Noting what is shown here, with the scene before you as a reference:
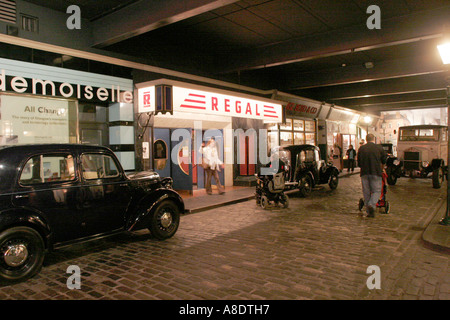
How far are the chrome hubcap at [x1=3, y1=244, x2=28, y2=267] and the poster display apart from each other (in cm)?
380

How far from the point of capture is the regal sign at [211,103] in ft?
31.5

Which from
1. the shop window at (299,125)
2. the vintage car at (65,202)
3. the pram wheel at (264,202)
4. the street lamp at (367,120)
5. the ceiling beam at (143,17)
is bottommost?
the pram wheel at (264,202)

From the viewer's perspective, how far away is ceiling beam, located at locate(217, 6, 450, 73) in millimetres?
8906

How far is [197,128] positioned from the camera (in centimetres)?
1280

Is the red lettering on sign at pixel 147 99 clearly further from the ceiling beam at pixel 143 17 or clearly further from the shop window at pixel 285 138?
the shop window at pixel 285 138

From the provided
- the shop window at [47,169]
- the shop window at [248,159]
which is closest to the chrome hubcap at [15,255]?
the shop window at [47,169]

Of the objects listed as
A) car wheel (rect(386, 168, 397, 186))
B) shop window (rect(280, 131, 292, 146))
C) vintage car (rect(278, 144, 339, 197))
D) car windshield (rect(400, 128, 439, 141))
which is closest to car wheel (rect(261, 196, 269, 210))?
vintage car (rect(278, 144, 339, 197))

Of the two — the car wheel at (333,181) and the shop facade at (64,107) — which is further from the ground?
the shop facade at (64,107)

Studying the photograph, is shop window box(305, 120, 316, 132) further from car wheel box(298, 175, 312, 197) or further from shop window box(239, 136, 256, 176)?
car wheel box(298, 175, 312, 197)
